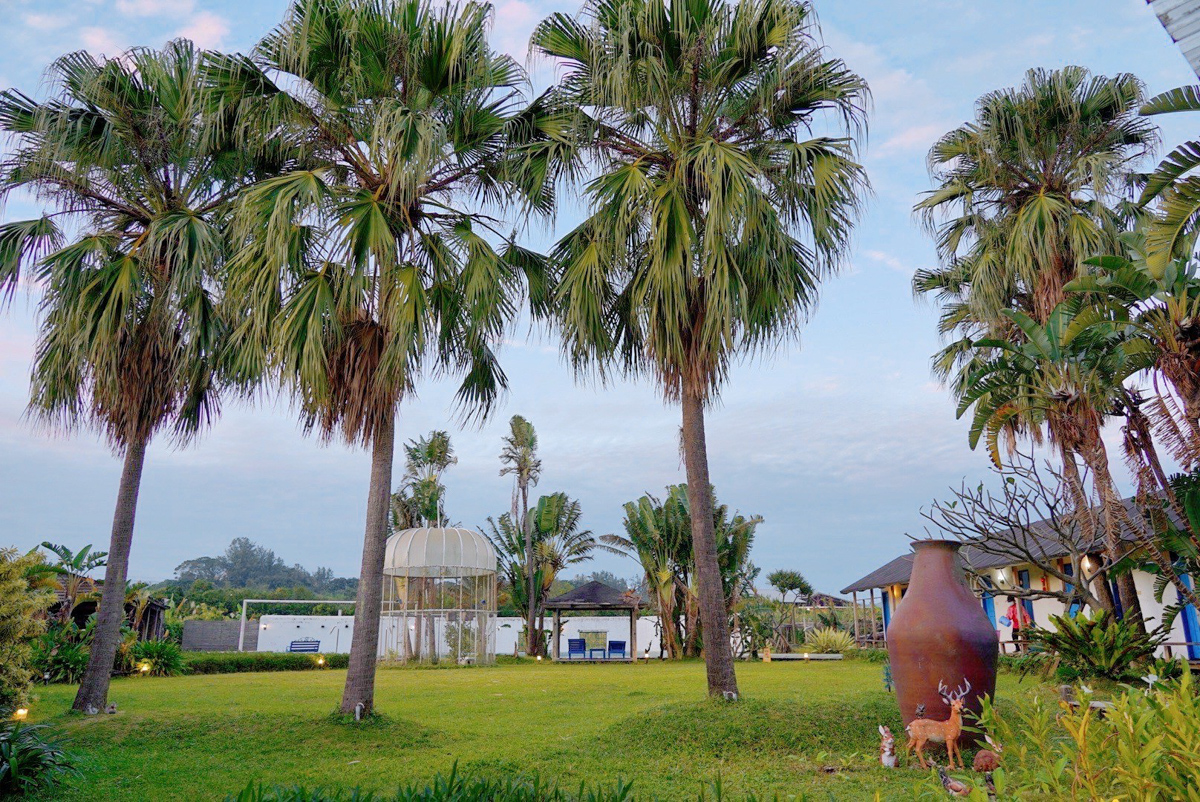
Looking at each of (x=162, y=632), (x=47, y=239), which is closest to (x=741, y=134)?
(x=47, y=239)

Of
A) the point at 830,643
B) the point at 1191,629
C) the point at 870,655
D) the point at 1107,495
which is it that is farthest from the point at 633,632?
the point at 1107,495

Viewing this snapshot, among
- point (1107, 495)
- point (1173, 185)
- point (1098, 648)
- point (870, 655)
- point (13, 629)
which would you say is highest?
point (1173, 185)

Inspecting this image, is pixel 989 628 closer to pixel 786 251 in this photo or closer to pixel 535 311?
pixel 786 251

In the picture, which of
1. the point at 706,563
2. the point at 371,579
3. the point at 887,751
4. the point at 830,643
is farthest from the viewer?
the point at 830,643

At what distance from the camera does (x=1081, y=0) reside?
626 centimetres

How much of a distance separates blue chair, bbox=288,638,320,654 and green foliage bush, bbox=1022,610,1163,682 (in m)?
26.4

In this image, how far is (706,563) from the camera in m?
10.2

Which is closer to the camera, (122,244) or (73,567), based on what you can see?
(122,244)

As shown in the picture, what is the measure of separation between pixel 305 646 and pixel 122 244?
23327mm

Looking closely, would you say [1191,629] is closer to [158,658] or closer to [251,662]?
[158,658]

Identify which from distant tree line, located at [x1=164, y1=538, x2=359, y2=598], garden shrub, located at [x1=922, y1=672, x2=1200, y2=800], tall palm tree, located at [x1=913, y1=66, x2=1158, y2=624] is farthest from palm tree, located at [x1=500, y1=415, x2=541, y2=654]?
distant tree line, located at [x1=164, y1=538, x2=359, y2=598]

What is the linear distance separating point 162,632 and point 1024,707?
2889 cm

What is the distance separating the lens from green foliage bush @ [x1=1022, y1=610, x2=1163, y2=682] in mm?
11234

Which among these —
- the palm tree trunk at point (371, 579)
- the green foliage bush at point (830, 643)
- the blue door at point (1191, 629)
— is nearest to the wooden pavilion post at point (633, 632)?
the green foliage bush at point (830, 643)
